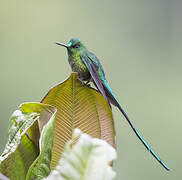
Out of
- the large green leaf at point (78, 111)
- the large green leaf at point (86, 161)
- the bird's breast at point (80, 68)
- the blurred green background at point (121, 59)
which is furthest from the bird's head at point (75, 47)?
the blurred green background at point (121, 59)

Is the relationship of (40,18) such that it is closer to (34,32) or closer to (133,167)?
(34,32)

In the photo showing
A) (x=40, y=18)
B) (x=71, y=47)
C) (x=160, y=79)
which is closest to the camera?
(x=71, y=47)

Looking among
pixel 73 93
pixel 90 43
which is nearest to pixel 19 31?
pixel 90 43

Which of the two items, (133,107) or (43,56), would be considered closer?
(133,107)

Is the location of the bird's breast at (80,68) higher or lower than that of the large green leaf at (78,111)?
lower

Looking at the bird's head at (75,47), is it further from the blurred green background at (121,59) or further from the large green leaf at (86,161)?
the blurred green background at (121,59)

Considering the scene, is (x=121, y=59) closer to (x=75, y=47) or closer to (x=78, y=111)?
(x=75, y=47)
